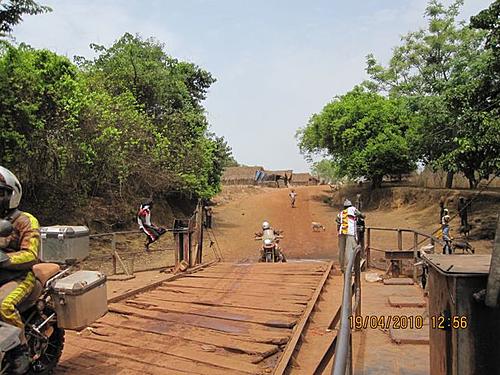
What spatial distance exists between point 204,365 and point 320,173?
8177 cm

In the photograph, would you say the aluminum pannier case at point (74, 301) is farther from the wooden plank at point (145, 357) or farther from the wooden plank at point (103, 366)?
the wooden plank at point (145, 357)

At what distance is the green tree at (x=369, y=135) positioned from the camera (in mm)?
28688

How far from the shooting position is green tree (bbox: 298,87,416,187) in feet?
94.1

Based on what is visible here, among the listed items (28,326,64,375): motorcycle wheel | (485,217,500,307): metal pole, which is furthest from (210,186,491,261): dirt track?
(485,217,500,307): metal pole

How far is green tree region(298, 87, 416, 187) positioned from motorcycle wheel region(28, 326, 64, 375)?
2462cm

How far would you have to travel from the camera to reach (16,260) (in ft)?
12.4

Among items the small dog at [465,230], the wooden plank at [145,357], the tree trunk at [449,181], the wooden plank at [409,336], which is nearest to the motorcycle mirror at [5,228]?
the wooden plank at [145,357]

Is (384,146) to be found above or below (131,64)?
below

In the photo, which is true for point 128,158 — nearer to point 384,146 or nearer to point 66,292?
point 66,292

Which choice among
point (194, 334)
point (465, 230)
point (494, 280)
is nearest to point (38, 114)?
point (194, 334)

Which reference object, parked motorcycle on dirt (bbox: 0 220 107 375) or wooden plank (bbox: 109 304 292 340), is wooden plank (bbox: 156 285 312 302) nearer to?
wooden plank (bbox: 109 304 292 340)

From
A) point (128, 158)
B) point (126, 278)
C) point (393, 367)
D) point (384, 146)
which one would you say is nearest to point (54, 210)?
point (128, 158)

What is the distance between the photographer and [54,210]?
16.0m

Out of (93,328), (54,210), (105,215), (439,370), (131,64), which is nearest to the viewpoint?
(439,370)
